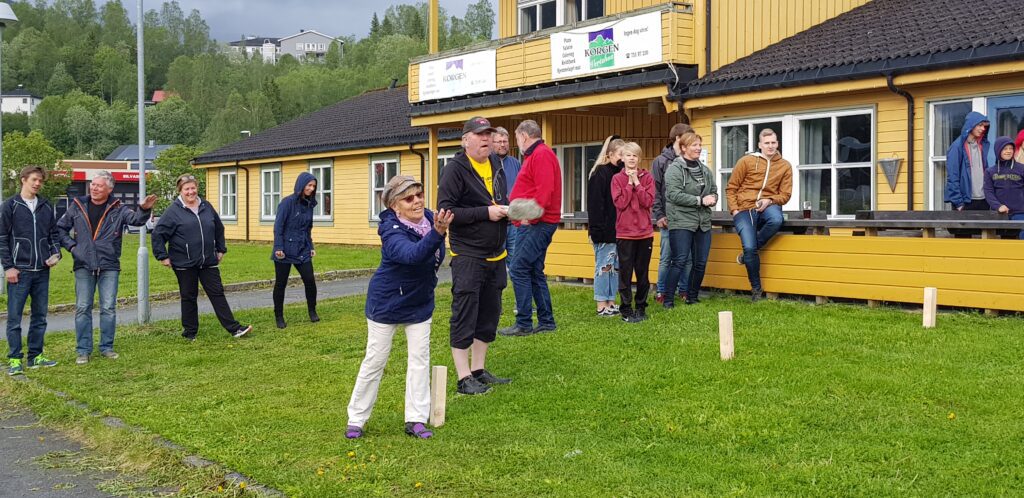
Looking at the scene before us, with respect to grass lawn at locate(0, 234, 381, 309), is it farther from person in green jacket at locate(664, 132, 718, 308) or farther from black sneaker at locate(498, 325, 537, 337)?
person in green jacket at locate(664, 132, 718, 308)

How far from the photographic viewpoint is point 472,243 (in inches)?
311

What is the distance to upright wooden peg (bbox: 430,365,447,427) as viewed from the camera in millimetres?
7137

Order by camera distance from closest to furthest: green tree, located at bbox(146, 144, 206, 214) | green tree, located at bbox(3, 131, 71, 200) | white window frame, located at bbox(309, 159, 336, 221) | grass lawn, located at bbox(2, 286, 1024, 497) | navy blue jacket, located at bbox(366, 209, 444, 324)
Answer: grass lawn, located at bbox(2, 286, 1024, 497)
navy blue jacket, located at bbox(366, 209, 444, 324)
white window frame, located at bbox(309, 159, 336, 221)
green tree, located at bbox(146, 144, 206, 214)
green tree, located at bbox(3, 131, 71, 200)

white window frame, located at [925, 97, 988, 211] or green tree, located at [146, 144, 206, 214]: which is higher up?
green tree, located at [146, 144, 206, 214]

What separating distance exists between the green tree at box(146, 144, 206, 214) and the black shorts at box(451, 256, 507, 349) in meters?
50.2

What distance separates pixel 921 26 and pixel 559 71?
6.36m

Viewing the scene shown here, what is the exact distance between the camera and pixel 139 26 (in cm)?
1412

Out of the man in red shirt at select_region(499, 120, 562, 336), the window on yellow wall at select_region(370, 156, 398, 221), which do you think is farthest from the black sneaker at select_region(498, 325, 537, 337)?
the window on yellow wall at select_region(370, 156, 398, 221)

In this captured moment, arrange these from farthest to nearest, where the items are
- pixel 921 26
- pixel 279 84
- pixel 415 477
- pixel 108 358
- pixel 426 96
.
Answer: pixel 279 84, pixel 426 96, pixel 921 26, pixel 108 358, pixel 415 477

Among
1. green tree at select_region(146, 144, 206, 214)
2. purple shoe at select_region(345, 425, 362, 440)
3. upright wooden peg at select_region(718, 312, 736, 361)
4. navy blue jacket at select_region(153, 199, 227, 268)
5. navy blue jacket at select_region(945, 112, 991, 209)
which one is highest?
green tree at select_region(146, 144, 206, 214)

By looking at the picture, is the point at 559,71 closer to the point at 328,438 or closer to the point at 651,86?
the point at 651,86

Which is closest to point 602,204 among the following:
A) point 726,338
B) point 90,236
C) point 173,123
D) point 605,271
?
point 605,271

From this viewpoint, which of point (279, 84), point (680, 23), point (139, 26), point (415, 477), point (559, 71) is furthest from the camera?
point (279, 84)

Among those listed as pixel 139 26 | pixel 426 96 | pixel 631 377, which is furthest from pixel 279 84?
pixel 631 377
